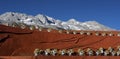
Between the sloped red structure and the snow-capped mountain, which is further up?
the snow-capped mountain

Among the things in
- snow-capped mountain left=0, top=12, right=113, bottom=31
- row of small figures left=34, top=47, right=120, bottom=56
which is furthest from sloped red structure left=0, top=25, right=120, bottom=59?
snow-capped mountain left=0, top=12, right=113, bottom=31

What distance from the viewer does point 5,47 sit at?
15.6m

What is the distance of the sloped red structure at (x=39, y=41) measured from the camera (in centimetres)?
1570

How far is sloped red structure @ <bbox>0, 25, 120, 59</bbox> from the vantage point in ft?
51.5

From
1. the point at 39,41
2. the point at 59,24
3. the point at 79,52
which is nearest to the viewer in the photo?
the point at 79,52

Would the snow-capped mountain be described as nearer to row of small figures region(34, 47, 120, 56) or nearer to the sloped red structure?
the sloped red structure

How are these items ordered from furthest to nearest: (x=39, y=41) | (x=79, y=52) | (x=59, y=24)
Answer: (x=59, y=24)
(x=39, y=41)
(x=79, y=52)

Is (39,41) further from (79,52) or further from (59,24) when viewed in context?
(59,24)

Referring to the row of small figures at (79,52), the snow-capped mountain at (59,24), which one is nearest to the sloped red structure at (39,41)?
the row of small figures at (79,52)

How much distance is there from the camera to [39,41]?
53.5ft

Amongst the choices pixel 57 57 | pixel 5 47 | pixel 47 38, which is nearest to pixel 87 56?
pixel 57 57

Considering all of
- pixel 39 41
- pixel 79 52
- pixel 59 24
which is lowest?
pixel 79 52

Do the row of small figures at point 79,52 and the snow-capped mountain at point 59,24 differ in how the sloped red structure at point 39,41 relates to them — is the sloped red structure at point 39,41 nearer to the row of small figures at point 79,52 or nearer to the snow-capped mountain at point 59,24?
the row of small figures at point 79,52

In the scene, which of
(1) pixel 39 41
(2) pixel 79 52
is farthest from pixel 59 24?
(2) pixel 79 52
